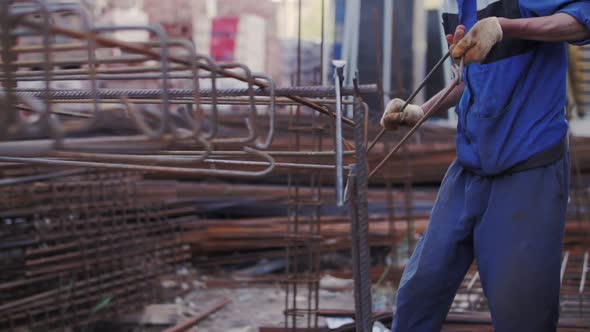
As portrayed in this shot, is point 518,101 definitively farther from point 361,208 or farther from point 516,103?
point 361,208

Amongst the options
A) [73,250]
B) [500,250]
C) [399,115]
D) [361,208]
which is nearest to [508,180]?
[500,250]

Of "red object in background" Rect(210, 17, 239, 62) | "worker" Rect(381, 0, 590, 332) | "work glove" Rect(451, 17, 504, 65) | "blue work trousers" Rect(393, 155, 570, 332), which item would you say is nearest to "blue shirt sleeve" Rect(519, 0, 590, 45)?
"worker" Rect(381, 0, 590, 332)

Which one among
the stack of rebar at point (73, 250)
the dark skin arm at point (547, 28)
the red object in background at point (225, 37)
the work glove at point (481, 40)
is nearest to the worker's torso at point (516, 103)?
the dark skin arm at point (547, 28)

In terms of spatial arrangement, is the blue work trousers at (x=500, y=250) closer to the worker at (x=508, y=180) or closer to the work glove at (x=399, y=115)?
→ the worker at (x=508, y=180)

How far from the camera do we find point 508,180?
101 inches

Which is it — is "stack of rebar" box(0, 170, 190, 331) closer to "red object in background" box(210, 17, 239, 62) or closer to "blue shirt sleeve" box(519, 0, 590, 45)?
"blue shirt sleeve" box(519, 0, 590, 45)

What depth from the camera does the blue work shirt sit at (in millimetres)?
2557

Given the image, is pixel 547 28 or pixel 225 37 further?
pixel 225 37

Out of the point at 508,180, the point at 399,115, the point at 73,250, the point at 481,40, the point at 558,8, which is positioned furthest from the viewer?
the point at 73,250

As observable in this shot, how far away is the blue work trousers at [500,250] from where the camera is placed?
98.1 inches

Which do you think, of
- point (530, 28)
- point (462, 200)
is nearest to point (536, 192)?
point (462, 200)

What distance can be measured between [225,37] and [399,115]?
11264 millimetres

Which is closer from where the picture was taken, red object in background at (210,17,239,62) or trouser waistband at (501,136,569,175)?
trouser waistband at (501,136,569,175)

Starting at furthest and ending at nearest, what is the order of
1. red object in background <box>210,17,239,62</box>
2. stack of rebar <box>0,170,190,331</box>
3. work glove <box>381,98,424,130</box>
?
red object in background <box>210,17,239,62</box> < stack of rebar <box>0,170,190,331</box> < work glove <box>381,98,424,130</box>
